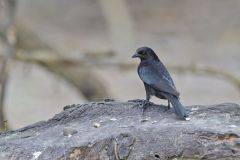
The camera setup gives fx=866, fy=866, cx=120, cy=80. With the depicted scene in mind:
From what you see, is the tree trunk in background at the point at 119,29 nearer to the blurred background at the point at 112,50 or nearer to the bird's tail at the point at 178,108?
the blurred background at the point at 112,50

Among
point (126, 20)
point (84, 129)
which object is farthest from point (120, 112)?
point (126, 20)

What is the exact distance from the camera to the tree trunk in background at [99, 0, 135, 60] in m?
11.9

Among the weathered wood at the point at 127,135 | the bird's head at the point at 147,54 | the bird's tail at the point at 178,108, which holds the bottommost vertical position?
the weathered wood at the point at 127,135

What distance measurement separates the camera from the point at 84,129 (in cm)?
501

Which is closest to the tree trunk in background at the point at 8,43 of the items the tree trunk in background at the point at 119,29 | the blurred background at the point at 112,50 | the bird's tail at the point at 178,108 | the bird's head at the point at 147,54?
the blurred background at the point at 112,50

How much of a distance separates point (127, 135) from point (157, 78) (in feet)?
2.73

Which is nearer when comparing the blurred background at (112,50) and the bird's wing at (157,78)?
the bird's wing at (157,78)

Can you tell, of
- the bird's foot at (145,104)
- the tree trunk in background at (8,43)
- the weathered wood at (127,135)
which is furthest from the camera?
the tree trunk in background at (8,43)

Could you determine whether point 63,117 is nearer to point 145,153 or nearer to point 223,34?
point 145,153

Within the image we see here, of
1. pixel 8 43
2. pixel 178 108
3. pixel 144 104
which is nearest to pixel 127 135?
pixel 178 108

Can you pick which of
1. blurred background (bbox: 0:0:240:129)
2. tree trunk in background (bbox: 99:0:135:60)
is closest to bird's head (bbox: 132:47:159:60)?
blurred background (bbox: 0:0:240:129)

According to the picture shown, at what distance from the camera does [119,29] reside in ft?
42.7

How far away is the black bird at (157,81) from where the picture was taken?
16.8 ft

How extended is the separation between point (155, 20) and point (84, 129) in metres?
13.1
